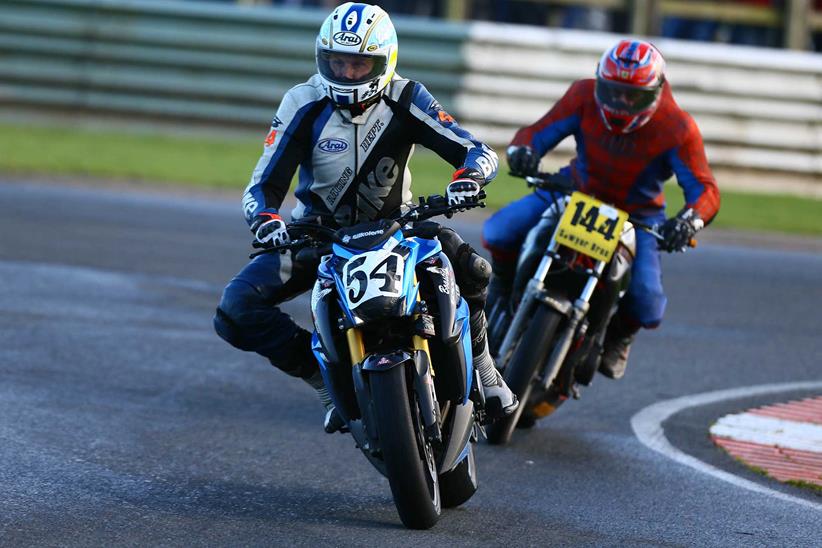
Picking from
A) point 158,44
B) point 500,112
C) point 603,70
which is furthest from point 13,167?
point 603,70

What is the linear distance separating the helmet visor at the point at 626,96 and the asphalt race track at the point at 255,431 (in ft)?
5.30

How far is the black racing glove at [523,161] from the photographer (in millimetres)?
8133

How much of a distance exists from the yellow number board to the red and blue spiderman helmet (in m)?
0.61

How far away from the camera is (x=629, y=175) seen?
334 inches

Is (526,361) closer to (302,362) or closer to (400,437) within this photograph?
(302,362)

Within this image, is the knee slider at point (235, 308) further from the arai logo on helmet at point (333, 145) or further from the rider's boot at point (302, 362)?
the arai logo on helmet at point (333, 145)

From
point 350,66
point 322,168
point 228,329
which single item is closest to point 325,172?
point 322,168

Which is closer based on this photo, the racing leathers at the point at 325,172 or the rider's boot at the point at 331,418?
the rider's boot at the point at 331,418

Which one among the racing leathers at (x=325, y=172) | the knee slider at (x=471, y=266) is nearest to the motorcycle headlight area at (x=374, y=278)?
the knee slider at (x=471, y=266)

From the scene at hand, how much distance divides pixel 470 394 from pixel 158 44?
12.4m

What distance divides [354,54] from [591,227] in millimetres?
1963

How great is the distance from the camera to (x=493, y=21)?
21.4m

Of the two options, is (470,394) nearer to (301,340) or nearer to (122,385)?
(301,340)

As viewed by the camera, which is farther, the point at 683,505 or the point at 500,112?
the point at 500,112
